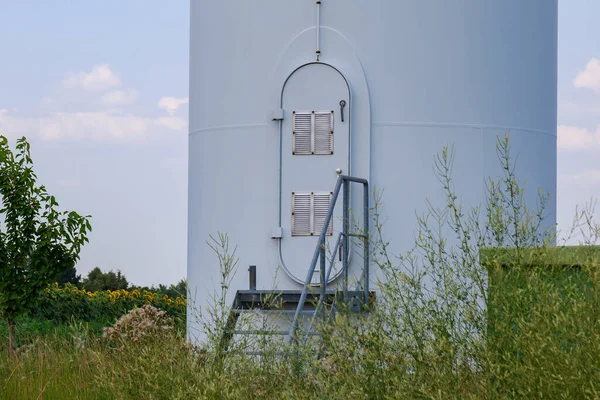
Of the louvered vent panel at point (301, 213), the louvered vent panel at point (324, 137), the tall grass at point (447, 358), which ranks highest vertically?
the louvered vent panel at point (324, 137)

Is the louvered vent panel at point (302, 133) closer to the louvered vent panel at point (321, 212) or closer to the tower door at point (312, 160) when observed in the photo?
the tower door at point (312, 160)

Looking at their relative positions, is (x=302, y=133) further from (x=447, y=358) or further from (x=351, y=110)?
(x=447, y=358)

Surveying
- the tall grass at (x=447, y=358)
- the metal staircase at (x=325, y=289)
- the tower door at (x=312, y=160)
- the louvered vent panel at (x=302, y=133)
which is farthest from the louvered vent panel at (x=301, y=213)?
the tall grass at (x=447, y=358)

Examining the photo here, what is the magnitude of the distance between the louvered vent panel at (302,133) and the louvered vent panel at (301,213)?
0.43 metres

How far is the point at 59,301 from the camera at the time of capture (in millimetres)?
17266

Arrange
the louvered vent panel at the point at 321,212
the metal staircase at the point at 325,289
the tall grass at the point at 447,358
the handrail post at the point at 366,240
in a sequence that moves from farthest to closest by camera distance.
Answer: the louvered vent panel at the point at 321,212 → the handrail post at the point at 366,240 → the metal staircase at the point at 325,289 → the tall grass at the point at 447,358

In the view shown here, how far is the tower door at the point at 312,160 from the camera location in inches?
337

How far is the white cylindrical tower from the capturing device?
8586mm

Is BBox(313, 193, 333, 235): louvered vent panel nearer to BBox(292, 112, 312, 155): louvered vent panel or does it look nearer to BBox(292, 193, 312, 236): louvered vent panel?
BBox(292, 193, 312, 236): louvered vent panel

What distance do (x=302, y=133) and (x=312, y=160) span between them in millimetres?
279

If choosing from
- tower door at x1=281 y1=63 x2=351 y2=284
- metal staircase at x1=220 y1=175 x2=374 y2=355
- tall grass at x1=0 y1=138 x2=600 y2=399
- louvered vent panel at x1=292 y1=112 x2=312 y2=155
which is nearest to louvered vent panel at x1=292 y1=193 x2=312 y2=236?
tower door at x1=281 y1=63 x2=351 y2=284

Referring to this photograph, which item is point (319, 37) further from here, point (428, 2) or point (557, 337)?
point (557, 337)

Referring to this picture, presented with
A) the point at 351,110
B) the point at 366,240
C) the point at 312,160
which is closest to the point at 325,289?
the point at 366,240

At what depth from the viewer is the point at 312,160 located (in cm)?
859
